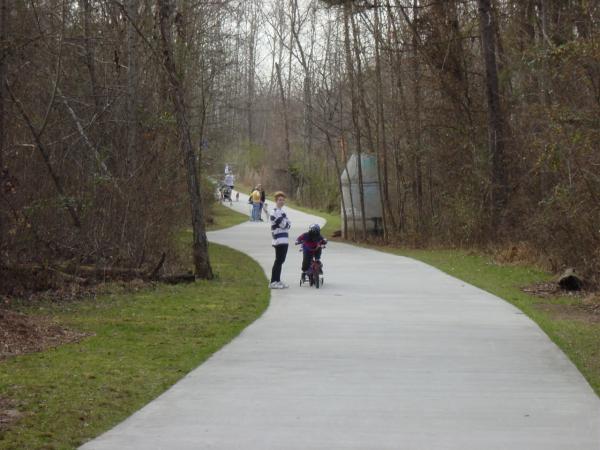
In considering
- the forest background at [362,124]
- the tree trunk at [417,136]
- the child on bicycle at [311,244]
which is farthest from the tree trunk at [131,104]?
the tree trunk at [417,136]

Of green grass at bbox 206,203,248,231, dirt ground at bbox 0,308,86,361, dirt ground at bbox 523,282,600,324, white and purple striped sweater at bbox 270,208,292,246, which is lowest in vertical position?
dirt ground at bbox 523,282,600,324

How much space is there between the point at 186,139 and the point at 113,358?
933 cm

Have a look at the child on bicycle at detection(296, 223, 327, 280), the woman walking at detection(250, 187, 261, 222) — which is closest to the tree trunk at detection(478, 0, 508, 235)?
the child on bicycle at detection(296, 223, 327, 280)

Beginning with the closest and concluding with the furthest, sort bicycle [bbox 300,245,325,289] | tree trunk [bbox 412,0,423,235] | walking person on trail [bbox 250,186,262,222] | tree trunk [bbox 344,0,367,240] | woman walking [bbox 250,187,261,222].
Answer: bicycle [bbox 300,245,325,289] → tree trunk [bbox 412,0,423,235] → tree trunk [bbox 344,0,367,240] → woman walking [bbox 250,187,261,222] → walking person on trail [bbox 250,186,262,222]

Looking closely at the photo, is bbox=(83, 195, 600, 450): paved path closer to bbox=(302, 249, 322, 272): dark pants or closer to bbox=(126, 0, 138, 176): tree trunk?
bbox=(302, 249, 322, 272): dark pants

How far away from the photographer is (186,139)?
19.6m

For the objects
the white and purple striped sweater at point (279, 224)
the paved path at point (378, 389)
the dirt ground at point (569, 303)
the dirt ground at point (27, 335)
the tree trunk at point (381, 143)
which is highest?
the tree trunk at point (381, 143)

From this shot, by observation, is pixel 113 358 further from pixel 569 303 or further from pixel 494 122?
pixel 494 122

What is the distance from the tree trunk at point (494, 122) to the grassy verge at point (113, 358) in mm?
11290

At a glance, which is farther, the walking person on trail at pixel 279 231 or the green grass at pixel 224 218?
the green grass at pixel 224 218

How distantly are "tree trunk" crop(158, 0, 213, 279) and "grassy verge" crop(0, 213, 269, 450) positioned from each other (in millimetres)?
1591

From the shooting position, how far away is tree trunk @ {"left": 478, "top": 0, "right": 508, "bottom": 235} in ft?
92.0

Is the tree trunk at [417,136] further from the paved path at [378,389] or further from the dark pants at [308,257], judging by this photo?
the paved path at [378,389]

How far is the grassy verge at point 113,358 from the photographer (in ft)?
25.3
